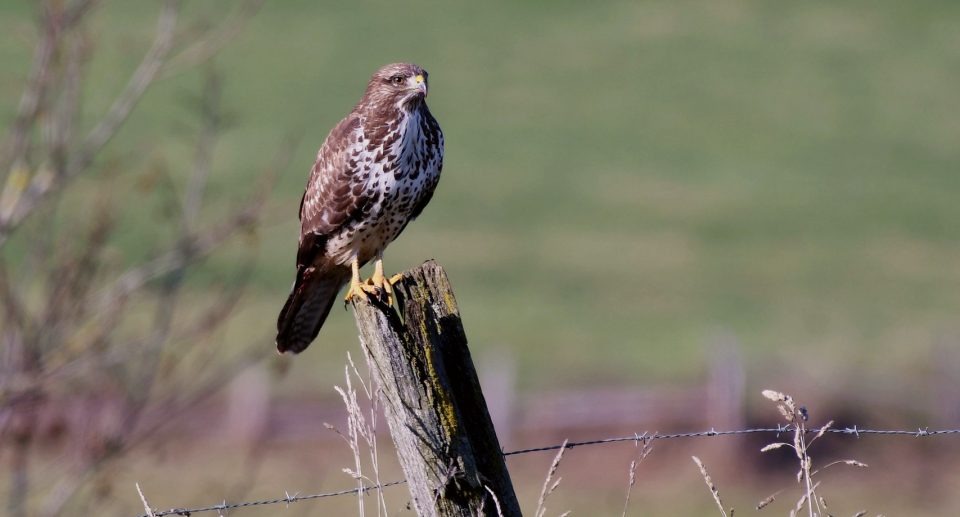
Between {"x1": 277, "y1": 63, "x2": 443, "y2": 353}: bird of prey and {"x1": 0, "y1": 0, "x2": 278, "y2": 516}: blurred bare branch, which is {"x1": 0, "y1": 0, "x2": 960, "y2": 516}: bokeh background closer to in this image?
{"x1": 0, "y1": 0, "x2": 278, "y2": 516}: blurred bare branch

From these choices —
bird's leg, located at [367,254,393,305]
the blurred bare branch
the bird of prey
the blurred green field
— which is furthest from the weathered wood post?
the blurred green field

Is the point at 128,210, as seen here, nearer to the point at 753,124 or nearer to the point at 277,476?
the point at 277,476

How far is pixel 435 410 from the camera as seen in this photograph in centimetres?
452

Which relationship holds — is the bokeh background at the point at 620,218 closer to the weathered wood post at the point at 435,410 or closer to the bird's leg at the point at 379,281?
the bird's leg at the point at 379,281

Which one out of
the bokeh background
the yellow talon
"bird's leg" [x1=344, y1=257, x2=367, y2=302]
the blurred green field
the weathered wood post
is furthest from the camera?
the blurred green field

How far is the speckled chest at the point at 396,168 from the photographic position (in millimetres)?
6605

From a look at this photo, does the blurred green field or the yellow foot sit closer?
the yellow foot

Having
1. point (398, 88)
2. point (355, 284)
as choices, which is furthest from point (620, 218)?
point (355, 284)

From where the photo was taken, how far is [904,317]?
82.6 feet

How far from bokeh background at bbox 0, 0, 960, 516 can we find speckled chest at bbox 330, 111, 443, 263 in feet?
5.36

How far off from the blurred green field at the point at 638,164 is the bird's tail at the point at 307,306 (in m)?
12.7

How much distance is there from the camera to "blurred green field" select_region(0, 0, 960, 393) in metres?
24.6

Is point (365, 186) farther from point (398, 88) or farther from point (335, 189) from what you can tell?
point (398, 88)

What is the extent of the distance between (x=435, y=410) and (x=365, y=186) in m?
2.27
